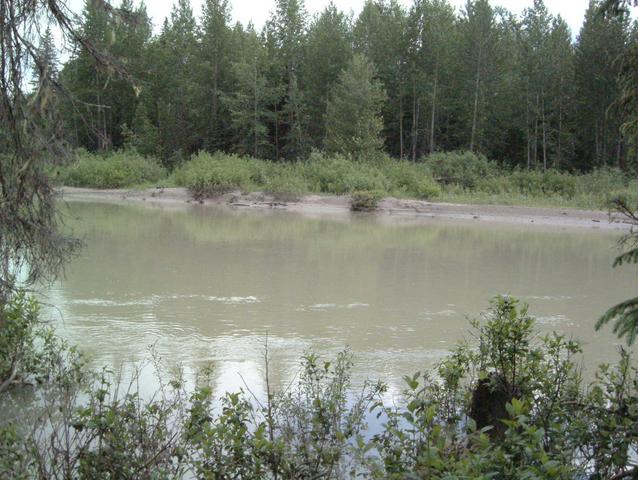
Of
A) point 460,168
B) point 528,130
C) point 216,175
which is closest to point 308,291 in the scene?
point 216,175

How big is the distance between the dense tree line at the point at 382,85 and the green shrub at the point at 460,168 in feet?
16.4

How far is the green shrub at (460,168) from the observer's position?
131ft

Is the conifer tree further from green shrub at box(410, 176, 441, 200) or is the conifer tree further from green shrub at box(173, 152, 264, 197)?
green shrub at box(410, 176, 441, 200)

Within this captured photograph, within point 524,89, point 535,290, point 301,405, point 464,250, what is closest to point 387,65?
point 524,89

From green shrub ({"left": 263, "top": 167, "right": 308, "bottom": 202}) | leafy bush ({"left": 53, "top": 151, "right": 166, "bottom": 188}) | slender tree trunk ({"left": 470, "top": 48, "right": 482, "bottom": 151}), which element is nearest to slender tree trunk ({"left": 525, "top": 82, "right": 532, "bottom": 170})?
slender tree trunk ({"left": 470, "top": 48, "right": 482, "bottom": 151})

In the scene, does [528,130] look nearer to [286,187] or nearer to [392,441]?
[286,187]

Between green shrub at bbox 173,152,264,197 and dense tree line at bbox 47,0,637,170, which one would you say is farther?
dense tree line at bbox 47,0,637,170

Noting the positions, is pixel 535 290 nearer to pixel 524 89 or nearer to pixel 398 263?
pixel 398 263

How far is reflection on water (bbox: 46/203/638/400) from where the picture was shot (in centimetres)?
873

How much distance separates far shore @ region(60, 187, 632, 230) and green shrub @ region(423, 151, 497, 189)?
682 centimetres

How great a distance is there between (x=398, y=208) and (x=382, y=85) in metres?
17.2

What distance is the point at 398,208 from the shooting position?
33625 mm

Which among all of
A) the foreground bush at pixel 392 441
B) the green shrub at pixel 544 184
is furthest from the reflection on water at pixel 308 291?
the green shrub at pixel 544 184

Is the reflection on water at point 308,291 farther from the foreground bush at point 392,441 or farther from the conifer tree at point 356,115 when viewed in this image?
the conifer tree at point 356,115
